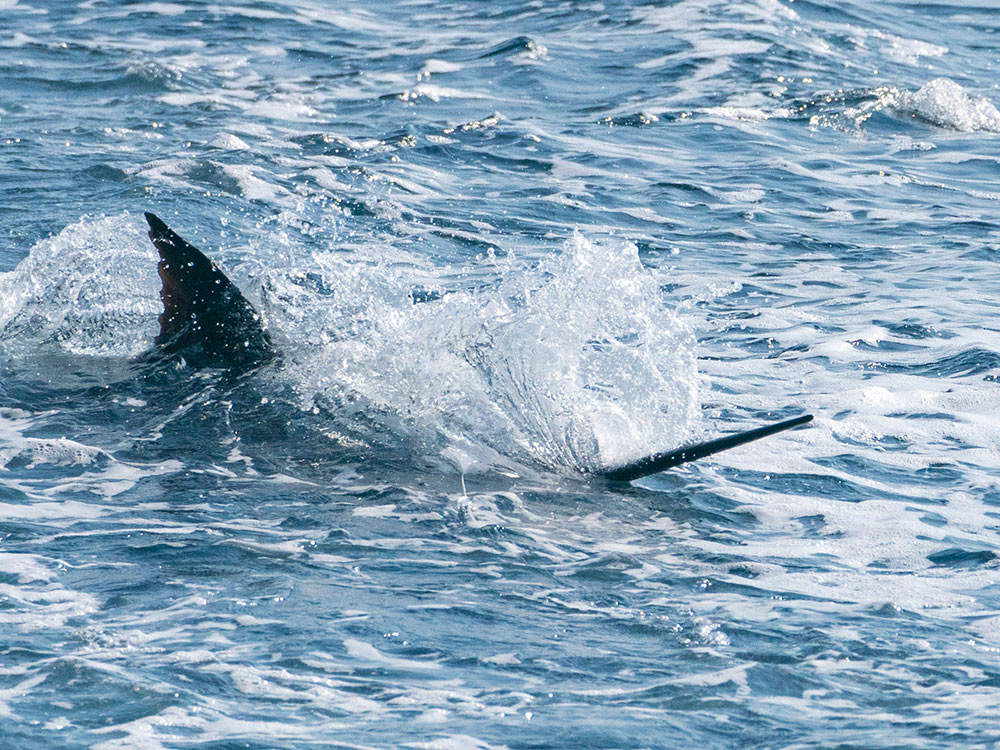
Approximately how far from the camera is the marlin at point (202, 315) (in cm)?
696

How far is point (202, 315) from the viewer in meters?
7.27

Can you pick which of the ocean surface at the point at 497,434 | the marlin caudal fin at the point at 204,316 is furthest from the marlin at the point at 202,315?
the ocean surface at the point at 497,434

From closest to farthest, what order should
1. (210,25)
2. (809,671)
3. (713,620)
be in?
1. (809,671)
2. (713,620)
3. (210,25)

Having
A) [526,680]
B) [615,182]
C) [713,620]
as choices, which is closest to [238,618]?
[526,680]

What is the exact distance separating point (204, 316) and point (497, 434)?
1834 millimetres

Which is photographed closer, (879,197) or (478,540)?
(478,540)

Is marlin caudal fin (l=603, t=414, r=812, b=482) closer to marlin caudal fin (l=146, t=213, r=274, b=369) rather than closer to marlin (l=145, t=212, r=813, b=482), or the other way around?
marlin (l=145, t=212, r=813, b=482)

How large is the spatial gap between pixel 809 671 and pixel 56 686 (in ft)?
7.95

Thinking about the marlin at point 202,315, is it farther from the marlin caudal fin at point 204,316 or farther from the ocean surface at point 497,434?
the ocean surface at point 497,434

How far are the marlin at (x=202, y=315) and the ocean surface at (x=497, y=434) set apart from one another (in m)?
0.16

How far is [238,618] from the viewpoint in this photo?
15.6 feet

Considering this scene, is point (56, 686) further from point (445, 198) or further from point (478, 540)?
point (445, 198)

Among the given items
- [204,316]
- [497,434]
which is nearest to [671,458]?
[497,434]

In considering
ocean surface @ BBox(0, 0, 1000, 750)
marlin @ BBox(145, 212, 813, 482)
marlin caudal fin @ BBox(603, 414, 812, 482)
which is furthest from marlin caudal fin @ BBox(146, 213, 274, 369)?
marlin caudal fin @ BBox(603, 414, 812, 482)
